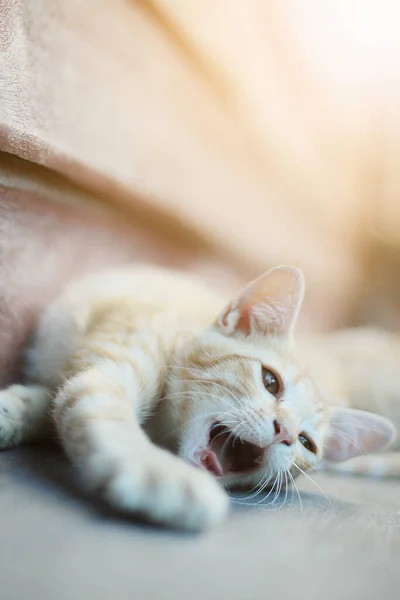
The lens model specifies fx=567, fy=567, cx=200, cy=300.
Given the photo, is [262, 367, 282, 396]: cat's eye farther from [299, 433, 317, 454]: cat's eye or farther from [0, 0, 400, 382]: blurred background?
[0, 0, 400, 382]: blurred background

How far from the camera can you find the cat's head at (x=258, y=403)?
853 mm

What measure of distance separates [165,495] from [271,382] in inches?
16.6

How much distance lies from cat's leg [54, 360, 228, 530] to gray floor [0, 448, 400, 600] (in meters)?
0.03

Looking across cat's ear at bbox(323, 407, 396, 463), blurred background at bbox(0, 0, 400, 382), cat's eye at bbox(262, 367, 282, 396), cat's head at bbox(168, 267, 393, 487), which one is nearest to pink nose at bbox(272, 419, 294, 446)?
cat's head at bbox(168, 267, 393, 487)

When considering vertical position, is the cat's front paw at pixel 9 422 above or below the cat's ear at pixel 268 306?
below

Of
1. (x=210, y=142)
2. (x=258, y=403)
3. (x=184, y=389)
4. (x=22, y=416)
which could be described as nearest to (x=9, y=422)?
(x=22, y=416)

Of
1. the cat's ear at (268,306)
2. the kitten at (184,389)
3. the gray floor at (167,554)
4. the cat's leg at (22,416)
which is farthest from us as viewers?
the cat's ear at (268,306)

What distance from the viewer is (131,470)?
581mm

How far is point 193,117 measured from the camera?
4.19 ft

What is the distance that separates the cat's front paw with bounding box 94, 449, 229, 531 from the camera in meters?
0.57

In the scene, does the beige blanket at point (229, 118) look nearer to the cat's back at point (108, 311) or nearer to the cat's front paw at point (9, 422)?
the cat's back at point (108, 311)

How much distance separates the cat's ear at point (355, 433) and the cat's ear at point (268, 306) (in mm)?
184

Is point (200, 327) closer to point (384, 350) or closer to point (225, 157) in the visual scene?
point (225, 157)

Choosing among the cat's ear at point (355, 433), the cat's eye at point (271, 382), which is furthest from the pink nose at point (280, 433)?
the cat's ear at point (355, 433)
